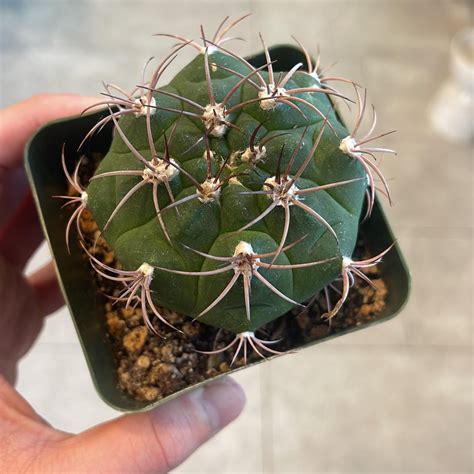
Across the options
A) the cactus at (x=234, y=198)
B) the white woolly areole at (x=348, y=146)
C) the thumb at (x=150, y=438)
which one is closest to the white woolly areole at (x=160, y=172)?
the cactus at (x=234, y=198)

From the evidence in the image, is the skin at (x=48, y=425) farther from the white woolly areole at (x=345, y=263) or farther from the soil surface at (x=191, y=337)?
the white woolly areole at (x=345, y=263)

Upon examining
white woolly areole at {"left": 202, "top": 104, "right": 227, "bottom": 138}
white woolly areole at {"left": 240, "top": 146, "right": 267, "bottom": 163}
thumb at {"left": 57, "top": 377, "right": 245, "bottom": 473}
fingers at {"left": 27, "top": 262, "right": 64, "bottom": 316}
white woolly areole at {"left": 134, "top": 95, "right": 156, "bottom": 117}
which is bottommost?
fingers at {"left": 27, "top": 262, "right": 64, "bottom": 316}

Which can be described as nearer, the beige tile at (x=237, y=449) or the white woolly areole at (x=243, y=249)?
the white woolly areole at (x=243, y=249)

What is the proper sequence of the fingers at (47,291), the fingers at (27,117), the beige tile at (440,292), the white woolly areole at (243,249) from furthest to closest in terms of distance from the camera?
the beige tile at (440,292), the fingers at (47,291), the fingers at (27,117), the white woolly areole at (243,249)

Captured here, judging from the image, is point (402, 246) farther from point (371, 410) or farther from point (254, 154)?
point (254, 154)

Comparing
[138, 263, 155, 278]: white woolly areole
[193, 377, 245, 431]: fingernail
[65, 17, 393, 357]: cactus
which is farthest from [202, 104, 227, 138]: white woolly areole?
[193, 377, 245, 431]: fingernail

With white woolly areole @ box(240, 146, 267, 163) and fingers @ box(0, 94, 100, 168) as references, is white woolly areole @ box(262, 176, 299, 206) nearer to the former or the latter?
white woolly areole @ box(240, 146, 267, 163)

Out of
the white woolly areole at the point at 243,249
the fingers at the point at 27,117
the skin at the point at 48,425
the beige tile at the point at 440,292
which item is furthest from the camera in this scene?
the beige tile at the point at 440,292

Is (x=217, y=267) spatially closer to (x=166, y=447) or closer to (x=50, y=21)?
(x=166, y=447)
